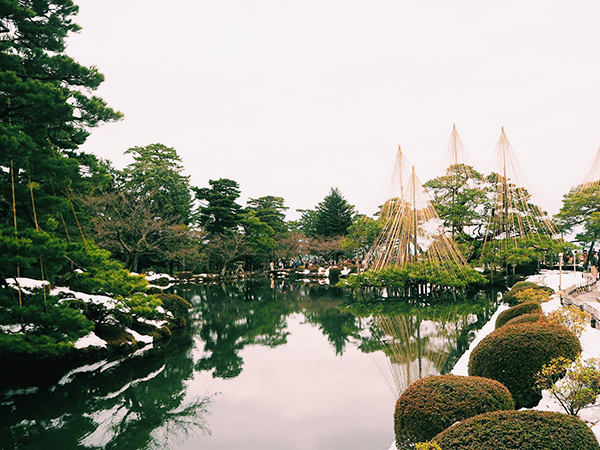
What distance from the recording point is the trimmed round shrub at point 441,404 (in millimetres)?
3270

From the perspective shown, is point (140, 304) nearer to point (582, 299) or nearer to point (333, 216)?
point (582, 299)

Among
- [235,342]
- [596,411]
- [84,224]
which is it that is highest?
[84,224]

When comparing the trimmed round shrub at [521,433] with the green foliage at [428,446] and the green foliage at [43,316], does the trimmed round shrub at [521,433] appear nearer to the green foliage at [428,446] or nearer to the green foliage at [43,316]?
the green foliage at [428,446]

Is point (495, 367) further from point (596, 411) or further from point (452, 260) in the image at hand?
point (452, 260)

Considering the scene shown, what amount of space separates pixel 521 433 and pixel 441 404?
1058 millimetres

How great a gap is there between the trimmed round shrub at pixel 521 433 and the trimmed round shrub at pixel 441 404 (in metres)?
0.76

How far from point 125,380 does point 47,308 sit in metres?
2.11

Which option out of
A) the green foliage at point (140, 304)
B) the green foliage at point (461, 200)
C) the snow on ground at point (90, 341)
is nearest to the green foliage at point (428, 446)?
the green foliage at point (140, 304)

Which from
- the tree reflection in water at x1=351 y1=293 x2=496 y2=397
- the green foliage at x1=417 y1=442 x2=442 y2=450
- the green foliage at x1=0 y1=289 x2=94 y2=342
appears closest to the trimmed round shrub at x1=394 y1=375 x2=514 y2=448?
the green foliage at x1=417 y1=442 x2=442 y2=450

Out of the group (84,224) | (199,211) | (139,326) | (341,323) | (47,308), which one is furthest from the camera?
(199,211)

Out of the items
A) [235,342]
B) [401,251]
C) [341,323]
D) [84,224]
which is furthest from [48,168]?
[401,251]

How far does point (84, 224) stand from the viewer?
9.71 meters

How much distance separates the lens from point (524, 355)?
14.1 ft

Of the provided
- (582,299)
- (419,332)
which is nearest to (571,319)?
(419,332)
